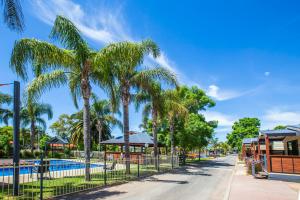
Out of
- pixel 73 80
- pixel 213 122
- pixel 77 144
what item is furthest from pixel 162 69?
pixel 77 144

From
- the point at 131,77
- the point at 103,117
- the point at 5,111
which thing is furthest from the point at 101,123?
the point at 131,77

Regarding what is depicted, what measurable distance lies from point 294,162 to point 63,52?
14204 millimetres

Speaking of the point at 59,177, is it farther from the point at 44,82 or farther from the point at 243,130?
the point at 243,130

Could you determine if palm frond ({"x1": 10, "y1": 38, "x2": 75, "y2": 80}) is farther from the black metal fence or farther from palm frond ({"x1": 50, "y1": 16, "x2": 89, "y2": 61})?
the black metal fence

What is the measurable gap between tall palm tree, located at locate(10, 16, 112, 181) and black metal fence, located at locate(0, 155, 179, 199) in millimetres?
982

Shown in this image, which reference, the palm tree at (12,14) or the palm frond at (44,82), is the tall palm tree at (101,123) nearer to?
the palm frond at (44,82)

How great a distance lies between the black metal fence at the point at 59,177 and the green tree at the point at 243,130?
4762 centimetres

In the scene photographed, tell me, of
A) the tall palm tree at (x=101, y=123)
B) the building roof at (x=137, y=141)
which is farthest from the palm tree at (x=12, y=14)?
the tall palm tree at (x=101, y=123)

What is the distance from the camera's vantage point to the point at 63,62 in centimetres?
1411

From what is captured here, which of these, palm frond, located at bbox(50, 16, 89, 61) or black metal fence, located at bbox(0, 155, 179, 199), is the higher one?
palm frond, located at bbox(50, 16, 89, 61)

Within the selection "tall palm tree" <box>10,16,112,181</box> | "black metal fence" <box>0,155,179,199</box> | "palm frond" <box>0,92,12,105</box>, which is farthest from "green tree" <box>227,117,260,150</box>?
"tall palm tree" <box>10,16,112,181</box>

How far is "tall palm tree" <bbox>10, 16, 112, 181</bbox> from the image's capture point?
1224 centimetres

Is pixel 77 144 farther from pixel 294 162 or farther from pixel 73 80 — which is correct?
pixel 294 162

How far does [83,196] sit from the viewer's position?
34.6ft
